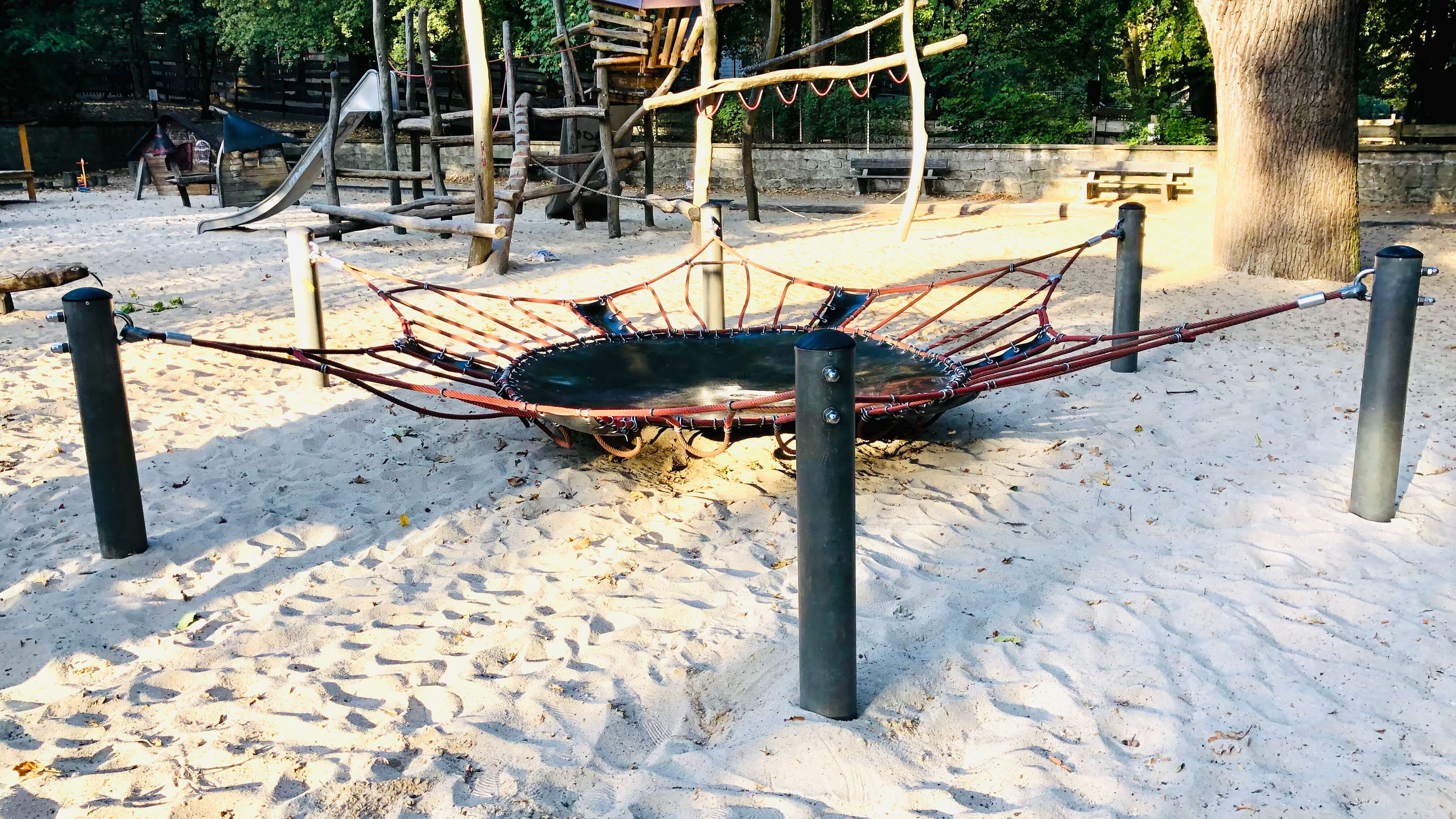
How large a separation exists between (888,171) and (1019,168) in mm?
1862

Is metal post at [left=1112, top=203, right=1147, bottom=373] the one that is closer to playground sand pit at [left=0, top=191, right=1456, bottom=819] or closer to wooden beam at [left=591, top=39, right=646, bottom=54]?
playground sand pit at [left=0, top=191, right=1456, bottom=819]

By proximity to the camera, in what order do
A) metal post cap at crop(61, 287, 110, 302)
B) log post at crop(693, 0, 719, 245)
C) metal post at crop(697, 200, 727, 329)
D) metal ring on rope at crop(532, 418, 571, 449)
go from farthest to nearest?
log post at crop(693, 0, 719, 245) < metal post at crop(697, 200, 727, 329) < metal ring on rope at crop(532, 418, 571, 449) < metal post cap at crop(61, 287, 110, 302)

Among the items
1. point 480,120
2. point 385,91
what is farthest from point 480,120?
point 385,91

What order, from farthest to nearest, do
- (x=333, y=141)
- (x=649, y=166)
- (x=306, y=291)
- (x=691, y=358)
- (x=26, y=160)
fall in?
(x=26, y=160)
(x=649, y=166)
(x=333, y=141)
(x=306, y=291)
(x=691, y=358)

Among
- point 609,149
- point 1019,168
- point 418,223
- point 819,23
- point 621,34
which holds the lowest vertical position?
point 418,223

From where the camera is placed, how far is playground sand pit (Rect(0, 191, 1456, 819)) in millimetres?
2248

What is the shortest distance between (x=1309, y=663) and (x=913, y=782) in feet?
3.88

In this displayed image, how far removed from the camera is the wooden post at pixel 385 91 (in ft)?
37.1

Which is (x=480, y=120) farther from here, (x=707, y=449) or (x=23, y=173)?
(x=23, y=173)

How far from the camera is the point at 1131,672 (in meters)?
2.66

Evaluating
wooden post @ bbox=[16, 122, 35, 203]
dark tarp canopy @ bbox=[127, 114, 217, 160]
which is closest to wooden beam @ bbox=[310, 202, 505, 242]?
wooden post @ bbox=[16, 122, 35, 203]

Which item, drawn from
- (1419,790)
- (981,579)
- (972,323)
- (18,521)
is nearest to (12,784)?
(18,521)

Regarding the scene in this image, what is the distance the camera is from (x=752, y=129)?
498 inches

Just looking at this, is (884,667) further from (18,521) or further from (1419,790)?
(18,521)
